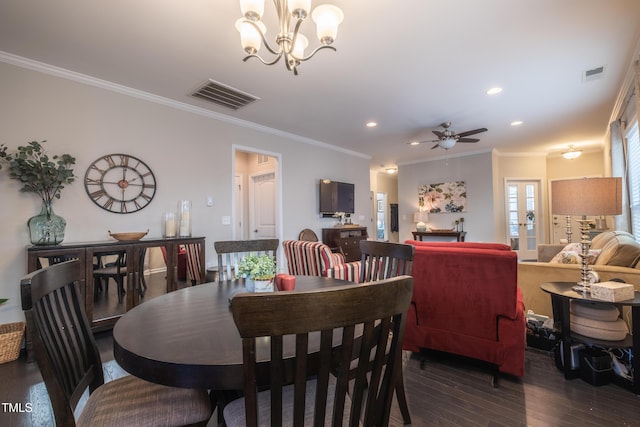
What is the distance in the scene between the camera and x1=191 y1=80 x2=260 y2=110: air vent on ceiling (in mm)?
3383

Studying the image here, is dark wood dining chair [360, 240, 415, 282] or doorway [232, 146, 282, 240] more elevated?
doorway [232, 146, 282, 240]

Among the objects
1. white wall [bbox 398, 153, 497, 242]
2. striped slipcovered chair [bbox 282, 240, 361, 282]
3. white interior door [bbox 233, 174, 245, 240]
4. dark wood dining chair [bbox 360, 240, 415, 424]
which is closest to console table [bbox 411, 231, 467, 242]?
white wall [bbox 398, 153, 497, 242]

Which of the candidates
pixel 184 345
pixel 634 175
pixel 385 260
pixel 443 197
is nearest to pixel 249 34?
pixel 385 260

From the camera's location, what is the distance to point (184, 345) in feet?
3.31

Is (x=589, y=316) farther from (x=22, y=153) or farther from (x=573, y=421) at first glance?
(x=22, y=153)

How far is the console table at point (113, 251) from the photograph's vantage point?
8.38ft

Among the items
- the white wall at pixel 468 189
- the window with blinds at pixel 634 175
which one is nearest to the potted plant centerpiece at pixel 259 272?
the window with blinds at pixel 634 175

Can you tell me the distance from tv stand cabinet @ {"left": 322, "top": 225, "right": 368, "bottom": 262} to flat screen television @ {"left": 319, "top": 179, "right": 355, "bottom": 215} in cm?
41

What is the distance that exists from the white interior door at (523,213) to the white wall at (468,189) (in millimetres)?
996

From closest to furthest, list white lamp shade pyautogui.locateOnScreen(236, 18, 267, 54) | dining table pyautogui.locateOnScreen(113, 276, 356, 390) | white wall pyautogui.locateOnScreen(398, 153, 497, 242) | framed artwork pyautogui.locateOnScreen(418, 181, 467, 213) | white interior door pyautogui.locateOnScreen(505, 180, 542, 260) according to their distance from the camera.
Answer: dining table pyautogui.locateOnScreen(113, 276, 356, 390) → white lamp shade pyautogui.locateOnScreen(236, 18, 267, 54) → white wall pyautogui.locateOnScreen(398, 153, 497, 242) → framed artwork pyautogui.locateOnScreen(418, 181, 467, 213) → white interior door pyautogui.locateOnScreen(505, 180, 542, 260)

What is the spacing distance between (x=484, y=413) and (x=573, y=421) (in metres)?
0.47

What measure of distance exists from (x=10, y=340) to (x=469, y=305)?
12.2 feet

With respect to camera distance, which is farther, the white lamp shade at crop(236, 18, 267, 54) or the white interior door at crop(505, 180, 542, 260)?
the white interior door at crop(505, 180, 542, 260)

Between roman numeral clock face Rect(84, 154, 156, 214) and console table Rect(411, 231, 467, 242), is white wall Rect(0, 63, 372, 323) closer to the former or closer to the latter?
roman numeral clock face Rect(84, 154, 156, 214)
